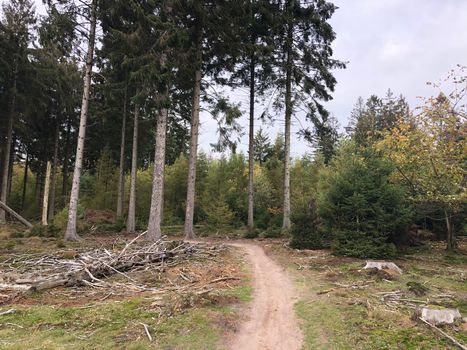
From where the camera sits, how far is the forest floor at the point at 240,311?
15.5 ft

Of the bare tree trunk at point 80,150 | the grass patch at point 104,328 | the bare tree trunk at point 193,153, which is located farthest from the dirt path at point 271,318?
the bare tree trunk at point 80,150

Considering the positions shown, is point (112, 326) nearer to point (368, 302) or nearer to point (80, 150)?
point (368, 302)

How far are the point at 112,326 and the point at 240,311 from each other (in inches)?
84.9

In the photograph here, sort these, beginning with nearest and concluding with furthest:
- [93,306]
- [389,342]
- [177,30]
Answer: [389,342]
[93,306]
[177,30]

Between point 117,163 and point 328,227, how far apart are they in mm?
22861

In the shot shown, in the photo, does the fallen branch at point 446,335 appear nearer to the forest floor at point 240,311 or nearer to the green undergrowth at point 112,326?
the forest floor at point 240,311

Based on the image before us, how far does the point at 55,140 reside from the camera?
83.9ft

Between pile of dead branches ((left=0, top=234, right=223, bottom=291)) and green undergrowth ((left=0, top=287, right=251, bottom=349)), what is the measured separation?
1502 millimetres

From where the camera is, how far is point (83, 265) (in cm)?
821

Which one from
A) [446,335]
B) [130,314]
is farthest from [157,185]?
[446,335]

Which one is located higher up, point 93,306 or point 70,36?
point 70,36

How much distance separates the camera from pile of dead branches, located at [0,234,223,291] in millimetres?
7383

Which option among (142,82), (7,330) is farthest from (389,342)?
(142,82)

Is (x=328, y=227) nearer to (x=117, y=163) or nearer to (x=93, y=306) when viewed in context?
(x=93, y=306)
